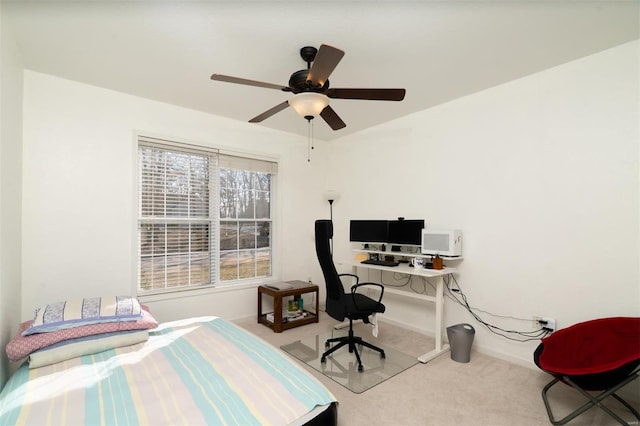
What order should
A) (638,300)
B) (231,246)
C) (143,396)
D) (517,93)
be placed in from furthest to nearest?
(231,246) < (517,93) < (638,300) < (143,396)

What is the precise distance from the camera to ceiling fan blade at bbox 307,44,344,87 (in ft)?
5.24

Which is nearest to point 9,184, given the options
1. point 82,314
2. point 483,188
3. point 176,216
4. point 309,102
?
point 82,314

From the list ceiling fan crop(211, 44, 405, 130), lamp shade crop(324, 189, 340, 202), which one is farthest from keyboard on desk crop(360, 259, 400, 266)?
ceiling fan crop(211, 44, 405, 130)

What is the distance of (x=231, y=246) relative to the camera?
13.0 ft

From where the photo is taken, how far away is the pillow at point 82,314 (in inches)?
77.2

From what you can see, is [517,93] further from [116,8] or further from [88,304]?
[88,304]

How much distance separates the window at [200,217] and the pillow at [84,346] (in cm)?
132

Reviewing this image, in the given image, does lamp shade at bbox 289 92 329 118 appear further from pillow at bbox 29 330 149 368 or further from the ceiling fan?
pillow at bbox 29 330 149 368

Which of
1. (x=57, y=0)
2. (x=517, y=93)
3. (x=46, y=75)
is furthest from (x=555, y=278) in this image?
(x=46, y=75)

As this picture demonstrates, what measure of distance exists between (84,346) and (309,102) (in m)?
2.21

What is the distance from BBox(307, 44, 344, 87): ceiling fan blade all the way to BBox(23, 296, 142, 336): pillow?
2.13 m

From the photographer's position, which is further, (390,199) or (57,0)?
(390,199)

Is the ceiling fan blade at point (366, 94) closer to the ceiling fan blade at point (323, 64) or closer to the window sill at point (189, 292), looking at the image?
the ceiling fan blade at point (323, 64)

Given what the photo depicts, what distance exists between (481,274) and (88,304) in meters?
3.52
